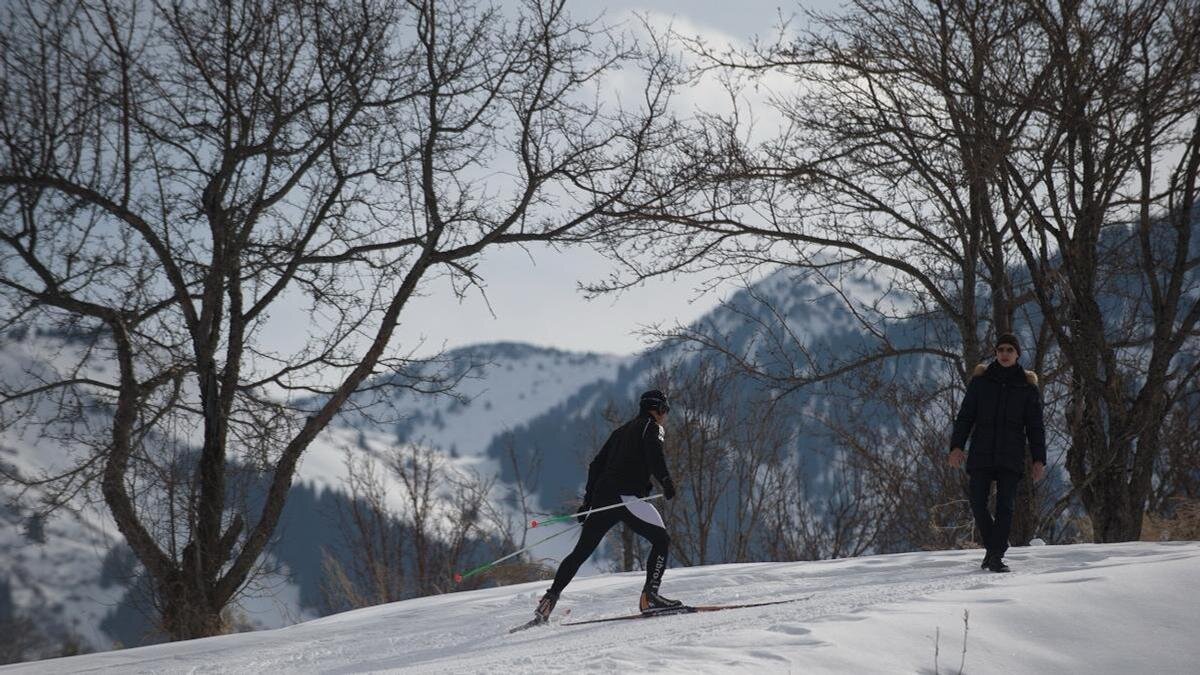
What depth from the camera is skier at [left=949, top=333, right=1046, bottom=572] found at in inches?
363

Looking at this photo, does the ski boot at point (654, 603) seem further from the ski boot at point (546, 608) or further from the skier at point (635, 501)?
the ski boot at point (546, 608)

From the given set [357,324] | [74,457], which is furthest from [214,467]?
[357,324]

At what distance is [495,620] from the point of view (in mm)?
9320

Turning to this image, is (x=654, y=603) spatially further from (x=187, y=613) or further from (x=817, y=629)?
(x=187, y=613)

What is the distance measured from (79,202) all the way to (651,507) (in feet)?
29.9

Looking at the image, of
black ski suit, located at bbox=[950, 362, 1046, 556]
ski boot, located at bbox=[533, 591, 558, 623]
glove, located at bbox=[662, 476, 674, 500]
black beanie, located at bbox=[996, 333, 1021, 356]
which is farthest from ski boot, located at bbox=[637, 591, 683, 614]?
black beanie, located at bbox=[996, 333, 1021, 356]

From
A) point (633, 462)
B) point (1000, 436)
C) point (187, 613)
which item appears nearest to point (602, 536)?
point (633, 462)

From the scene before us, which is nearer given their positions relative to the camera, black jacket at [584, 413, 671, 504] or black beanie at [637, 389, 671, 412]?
black beanie at [637, 389, 671, 412]

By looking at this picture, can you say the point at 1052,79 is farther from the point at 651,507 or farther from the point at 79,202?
the point at 79,202

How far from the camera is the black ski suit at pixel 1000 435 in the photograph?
364 inches

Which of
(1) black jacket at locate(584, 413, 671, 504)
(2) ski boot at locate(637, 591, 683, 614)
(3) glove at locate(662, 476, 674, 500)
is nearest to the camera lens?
(3) glove at locate(662, 476, 674, 500)

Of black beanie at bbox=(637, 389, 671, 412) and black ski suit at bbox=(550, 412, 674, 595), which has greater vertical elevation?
Result: black beanie at bbox=(637, 389, 671, 412)

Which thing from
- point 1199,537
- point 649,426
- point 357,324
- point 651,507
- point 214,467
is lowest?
point 1199,537

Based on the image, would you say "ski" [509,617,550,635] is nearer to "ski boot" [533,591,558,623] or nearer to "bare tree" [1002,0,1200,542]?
"ski boot" [533,591,558,623]
